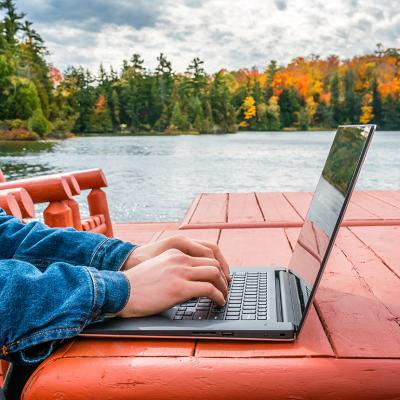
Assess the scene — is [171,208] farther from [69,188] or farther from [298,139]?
[298,139]

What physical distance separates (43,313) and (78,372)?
79 mm

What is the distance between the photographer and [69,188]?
1.97 m

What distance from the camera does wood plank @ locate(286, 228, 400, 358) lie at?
1.86 feet

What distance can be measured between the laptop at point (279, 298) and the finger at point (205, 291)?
2cm

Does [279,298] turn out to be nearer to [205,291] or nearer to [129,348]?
[205,291]

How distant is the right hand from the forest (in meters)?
19.7

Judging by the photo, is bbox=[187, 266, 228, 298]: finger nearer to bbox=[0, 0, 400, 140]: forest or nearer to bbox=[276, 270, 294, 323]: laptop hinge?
bbox=[276, 270, 294, 323]: laptop hinge

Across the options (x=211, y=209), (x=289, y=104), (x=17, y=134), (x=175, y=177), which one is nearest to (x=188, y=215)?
(x=211, y=209)

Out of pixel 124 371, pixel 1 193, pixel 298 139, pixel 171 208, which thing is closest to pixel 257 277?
pixel 124 371

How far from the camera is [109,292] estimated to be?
609mm

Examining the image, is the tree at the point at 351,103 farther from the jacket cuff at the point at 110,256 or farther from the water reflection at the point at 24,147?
the jacket cuff at the point at 110,256

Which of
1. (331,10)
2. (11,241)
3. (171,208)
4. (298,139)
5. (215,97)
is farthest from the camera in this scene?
(331,10)

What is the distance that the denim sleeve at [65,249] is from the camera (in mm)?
792

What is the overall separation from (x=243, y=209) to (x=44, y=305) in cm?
133
